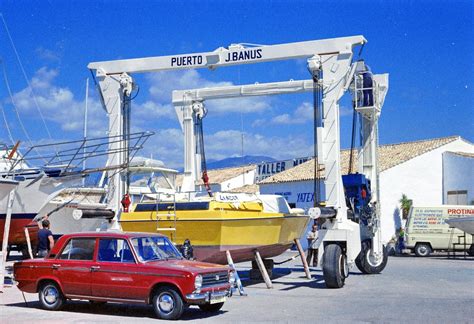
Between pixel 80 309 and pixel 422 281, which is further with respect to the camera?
pixel 422 281

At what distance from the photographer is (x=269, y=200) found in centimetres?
1869

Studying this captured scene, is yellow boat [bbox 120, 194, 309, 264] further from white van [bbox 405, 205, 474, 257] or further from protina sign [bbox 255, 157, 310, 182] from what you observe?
protina sign [bbox 255, 157, 310, 182]

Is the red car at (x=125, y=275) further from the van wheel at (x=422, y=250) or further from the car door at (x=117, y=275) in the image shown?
the van wheel at (x=422, y=250)

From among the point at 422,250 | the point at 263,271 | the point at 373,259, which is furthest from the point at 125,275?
the point at 422,250

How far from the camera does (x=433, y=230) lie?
32.6 metres

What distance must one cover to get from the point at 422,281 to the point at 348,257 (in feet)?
9.78

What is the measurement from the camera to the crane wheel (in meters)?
16.8

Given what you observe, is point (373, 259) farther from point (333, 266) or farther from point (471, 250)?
point (471, 250)

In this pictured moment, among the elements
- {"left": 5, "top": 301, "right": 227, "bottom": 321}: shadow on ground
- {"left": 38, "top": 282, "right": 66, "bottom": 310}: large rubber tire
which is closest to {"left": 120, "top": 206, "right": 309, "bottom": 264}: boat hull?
{"left": 5, "top": 301, "right": 227, "bottom": 321}: shadow on ground

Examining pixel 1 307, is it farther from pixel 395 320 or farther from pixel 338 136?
pixel 338 136

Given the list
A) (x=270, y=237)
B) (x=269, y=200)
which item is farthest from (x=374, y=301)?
(x=269, y=200)

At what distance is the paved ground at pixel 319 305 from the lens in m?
11.8

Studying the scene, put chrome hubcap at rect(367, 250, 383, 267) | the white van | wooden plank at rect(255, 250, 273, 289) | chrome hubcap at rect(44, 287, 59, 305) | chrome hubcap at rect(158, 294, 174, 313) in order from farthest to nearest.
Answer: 1. the white van
2. chrome hubcap at rect(367, 250, 383, 267)
3. wooden plank at rect(255, 250, 273, 289)
4. chrome hubcap at rect(44, 287, 59, 305)
5. chrome hubcap at rect(158, 294, 174, 313)

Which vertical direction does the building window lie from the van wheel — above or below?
above
